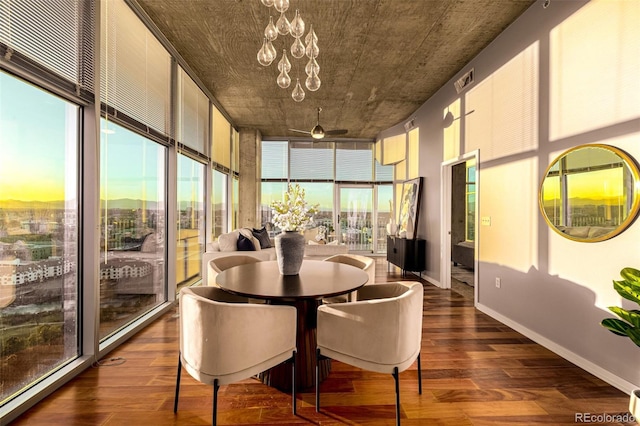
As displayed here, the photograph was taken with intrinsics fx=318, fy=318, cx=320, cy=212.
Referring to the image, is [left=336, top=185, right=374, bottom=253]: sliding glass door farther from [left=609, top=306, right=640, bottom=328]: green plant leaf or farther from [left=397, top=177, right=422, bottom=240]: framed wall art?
[left=609, top=306, right=640, bottom=328]: green plant leaf

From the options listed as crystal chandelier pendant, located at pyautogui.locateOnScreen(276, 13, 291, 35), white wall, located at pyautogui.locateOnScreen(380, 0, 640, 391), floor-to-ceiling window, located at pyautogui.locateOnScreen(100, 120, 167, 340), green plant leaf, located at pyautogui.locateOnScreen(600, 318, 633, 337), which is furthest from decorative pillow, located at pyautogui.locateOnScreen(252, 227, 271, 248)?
green plant leaf, located at pyautogui.locateOnScreen(600, 318, 633, 337)

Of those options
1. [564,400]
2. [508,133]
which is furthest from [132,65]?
[564,400]

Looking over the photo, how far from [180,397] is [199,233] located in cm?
360

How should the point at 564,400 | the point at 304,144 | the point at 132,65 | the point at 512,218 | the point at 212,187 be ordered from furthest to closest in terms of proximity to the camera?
1. the point at 304,144
2. the point at 212,187
3. the point at 512,218
4. the point at 132,65
5. the point at 564,400

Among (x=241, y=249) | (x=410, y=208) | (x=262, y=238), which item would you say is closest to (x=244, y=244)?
(x=241, y=249)

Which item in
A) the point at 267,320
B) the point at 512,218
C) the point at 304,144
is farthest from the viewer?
the point at 304,144

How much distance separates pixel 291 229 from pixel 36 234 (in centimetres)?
177

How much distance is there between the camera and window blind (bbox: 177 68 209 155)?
4.54m

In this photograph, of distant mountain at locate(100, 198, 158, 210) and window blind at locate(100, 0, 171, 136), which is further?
distant mountain at locate(100, 198, 158, 210)

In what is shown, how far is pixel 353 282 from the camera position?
7.36ft

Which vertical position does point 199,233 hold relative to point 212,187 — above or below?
below

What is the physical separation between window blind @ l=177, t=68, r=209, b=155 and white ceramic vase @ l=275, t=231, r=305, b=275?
2.78 metres

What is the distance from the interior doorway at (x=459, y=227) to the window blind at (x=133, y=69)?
4.16 meters

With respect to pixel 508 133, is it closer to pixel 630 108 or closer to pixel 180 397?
pixel 630 108
